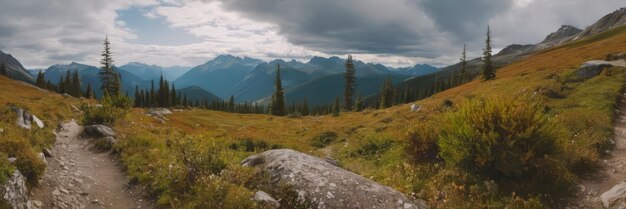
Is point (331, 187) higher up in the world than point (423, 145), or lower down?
lower down

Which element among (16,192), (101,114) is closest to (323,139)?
(101,114)

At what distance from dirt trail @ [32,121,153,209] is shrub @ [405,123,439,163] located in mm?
9638

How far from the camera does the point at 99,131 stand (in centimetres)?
1927

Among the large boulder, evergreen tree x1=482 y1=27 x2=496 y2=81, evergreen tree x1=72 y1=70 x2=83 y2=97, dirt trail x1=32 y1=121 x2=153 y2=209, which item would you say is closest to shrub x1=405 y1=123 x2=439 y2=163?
dirt trail x1=32 y1=121 x2=153 y2=209

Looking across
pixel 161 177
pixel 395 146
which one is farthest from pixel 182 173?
pixel 395 146

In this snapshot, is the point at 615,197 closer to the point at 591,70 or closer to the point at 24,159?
the point at 24,159

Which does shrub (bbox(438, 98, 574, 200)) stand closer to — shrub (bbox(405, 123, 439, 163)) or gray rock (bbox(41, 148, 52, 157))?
shrub (bbox(405, 123, 439, 163))

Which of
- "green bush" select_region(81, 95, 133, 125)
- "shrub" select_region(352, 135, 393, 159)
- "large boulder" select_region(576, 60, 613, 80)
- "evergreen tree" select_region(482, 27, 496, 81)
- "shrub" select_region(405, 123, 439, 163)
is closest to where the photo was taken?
"shrub" select_region(405, 123, 439, 163)

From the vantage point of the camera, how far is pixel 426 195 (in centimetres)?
1145

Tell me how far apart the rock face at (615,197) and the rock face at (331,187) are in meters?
4.56

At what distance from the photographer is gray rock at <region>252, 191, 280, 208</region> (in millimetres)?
10195

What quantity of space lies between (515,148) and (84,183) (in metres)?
13.5

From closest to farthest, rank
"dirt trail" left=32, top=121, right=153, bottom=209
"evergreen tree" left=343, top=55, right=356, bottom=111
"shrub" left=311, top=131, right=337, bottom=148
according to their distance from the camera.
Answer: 1. "dirt trail" left=32, top=121, right=153, bottom=209
2. "shrub" left=311, top=131, right=337, bottom=148
3. "evergreen tree" left=343, top=55, right=356, bottom=111

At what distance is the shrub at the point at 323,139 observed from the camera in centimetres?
2772
